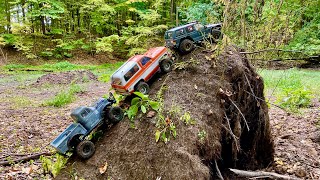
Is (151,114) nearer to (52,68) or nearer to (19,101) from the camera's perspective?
(19,101)

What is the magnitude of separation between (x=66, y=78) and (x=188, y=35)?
460 inches

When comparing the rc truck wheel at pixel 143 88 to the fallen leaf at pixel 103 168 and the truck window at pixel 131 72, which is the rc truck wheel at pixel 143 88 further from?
the fallen leaf at pixel 103 168

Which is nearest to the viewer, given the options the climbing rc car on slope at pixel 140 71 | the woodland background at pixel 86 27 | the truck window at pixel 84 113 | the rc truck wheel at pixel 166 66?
the truck window at pixel 84 113

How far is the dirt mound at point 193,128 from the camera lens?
2.87 meters

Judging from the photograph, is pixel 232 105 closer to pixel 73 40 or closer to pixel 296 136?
pixel 296 136

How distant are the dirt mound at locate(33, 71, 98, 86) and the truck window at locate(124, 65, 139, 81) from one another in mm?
10578

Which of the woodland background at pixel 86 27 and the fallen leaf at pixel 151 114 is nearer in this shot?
the fallen leaf at pixel 151 114

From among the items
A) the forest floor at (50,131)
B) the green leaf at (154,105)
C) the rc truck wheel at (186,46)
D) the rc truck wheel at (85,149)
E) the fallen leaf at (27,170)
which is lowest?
the forest floor at (50,131)

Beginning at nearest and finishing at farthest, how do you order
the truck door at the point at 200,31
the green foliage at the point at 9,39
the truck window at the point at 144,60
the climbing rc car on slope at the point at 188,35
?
the truck window at the point at 144,60
the climbing rc car on slope at the point at 188,35
the truck door at the point at 200,31
the green foliage at the point at 9,39

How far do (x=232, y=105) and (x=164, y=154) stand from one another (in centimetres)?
158

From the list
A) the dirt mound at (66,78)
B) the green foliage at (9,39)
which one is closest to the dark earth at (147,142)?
the dirt mound at (66,78)

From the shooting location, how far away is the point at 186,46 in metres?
3.82

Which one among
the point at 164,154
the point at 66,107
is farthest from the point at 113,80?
the point at 66,107

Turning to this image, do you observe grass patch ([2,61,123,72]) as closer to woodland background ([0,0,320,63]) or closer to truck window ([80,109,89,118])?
woodland background ([0,0,320,63])
